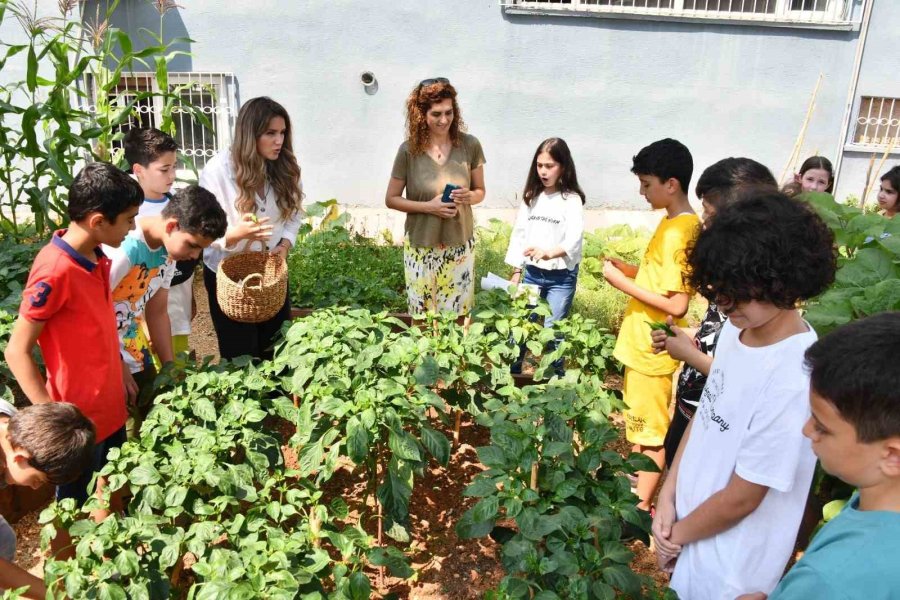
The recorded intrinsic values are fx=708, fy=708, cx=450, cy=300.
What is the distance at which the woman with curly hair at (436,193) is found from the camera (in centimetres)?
375

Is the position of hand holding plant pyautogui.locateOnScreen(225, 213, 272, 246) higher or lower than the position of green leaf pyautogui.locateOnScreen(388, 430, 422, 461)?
higher

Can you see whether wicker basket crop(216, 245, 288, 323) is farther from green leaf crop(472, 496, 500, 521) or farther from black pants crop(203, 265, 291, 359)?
green leaf crop(472, 496, 500, 521)

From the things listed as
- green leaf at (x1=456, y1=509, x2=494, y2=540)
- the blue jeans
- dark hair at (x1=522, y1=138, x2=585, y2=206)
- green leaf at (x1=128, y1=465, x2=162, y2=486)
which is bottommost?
green leaf at (x1=456, y1=509, x2=494, y2=540)

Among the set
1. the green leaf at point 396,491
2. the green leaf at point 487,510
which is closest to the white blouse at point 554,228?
the green leaf at point 396,491

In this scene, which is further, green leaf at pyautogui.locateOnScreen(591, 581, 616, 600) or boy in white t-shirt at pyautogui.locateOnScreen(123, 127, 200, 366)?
boy in white t-shirt at pyautogui.locateOnScreen(123, 127, 200, 366)

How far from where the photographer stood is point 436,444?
241 centimetres

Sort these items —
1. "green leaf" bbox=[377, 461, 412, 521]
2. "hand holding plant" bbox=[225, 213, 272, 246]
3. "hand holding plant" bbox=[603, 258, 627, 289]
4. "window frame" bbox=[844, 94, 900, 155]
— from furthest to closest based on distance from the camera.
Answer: "window frame" bbox=[844, 94, 900, 155] → "hand holding plant" bbox=[225, 213, 272, 246] → "hand holding plant" bbox=[603, 258, 627, 289] → "green leaf" bbox=[377, 461, 412, 521]

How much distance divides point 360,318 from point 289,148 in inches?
46.8

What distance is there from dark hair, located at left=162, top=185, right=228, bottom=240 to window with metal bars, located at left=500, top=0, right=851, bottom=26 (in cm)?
535

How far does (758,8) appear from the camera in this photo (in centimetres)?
732

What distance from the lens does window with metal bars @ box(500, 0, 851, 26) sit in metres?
7.18

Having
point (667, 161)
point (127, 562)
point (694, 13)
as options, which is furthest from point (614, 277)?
point (694, 13)

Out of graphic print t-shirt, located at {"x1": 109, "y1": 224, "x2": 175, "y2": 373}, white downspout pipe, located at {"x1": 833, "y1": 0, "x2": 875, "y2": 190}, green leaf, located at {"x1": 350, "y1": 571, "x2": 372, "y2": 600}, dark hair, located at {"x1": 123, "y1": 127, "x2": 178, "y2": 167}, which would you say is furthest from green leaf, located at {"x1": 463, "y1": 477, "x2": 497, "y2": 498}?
white downspout pipe, located at {"x1": 833, "y1": 0, "x2": 875, "y2": 190}

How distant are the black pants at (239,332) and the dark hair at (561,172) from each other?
1.54 meters
